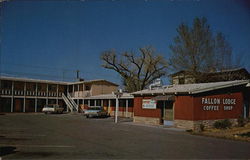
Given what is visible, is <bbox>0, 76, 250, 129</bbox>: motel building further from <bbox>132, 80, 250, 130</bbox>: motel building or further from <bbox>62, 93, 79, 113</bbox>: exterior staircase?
<bbox>62, 93, 79, 113</bbox>: exterior staircase

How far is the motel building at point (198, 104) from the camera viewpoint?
55.2 ft

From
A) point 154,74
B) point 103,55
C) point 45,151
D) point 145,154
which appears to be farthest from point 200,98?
point 103,55

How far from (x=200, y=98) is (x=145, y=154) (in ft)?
33.8

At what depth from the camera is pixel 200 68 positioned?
26.9m

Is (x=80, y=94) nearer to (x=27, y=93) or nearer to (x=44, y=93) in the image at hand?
(x=44, y=93)

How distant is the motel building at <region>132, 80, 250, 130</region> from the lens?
16.8 meters

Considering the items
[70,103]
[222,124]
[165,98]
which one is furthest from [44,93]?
[222,124]

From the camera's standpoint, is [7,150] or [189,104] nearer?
[7,150]

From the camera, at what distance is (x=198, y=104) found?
1683 centimetres

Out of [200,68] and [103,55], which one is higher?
[103,55]

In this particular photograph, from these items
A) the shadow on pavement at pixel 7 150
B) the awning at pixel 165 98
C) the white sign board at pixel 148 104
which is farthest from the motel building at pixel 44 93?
the shadow on pavement at pixel 7 150

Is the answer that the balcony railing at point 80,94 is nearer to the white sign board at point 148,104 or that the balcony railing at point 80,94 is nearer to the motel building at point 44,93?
the motel building at point 44,93

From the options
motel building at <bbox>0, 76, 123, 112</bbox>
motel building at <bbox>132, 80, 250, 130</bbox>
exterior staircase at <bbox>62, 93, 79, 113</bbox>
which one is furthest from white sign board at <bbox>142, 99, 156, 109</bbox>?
exterior staircase at <bbox>62, 93, 79, 113</bbox>

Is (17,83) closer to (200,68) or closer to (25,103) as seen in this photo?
(25,103)
